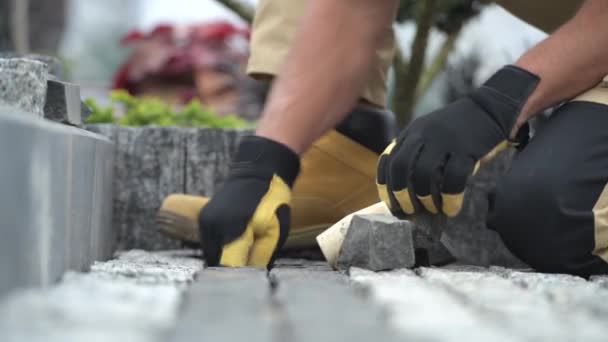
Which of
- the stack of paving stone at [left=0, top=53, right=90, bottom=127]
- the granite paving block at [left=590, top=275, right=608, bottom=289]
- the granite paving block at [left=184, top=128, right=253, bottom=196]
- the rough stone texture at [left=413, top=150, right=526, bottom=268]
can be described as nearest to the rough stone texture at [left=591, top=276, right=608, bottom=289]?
the granite paving block at [left=590, top=275, right=608, bottom=289]

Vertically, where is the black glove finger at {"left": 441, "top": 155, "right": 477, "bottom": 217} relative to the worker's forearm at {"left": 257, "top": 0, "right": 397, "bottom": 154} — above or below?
below

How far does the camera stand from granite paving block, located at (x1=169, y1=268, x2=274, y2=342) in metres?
0.97

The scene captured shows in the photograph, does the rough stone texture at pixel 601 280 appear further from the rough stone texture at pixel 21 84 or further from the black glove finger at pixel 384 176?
the rough stone texture at pixel 21 84

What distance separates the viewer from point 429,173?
1737 millimetres

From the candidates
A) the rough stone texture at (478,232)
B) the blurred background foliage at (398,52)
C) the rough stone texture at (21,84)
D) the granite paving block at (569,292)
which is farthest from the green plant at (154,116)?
the granite paving block at (569,292)

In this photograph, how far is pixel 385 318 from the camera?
1081mm

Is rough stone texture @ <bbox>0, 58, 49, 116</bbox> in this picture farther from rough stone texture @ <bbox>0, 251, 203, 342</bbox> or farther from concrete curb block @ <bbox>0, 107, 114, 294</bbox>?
rough stone texture @ <bbox>0, 251, 203, 342</bbox>

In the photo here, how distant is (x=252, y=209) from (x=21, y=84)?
0.59 m

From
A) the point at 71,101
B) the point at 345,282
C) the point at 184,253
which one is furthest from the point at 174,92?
the point at 345,282

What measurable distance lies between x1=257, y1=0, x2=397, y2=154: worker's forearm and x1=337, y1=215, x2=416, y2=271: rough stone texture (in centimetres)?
35

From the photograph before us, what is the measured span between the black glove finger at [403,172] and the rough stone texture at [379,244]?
6cm

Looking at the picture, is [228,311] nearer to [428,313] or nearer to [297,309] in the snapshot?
[297,309]

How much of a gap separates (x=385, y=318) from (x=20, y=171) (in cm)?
50

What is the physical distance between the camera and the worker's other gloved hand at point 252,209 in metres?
1.87
